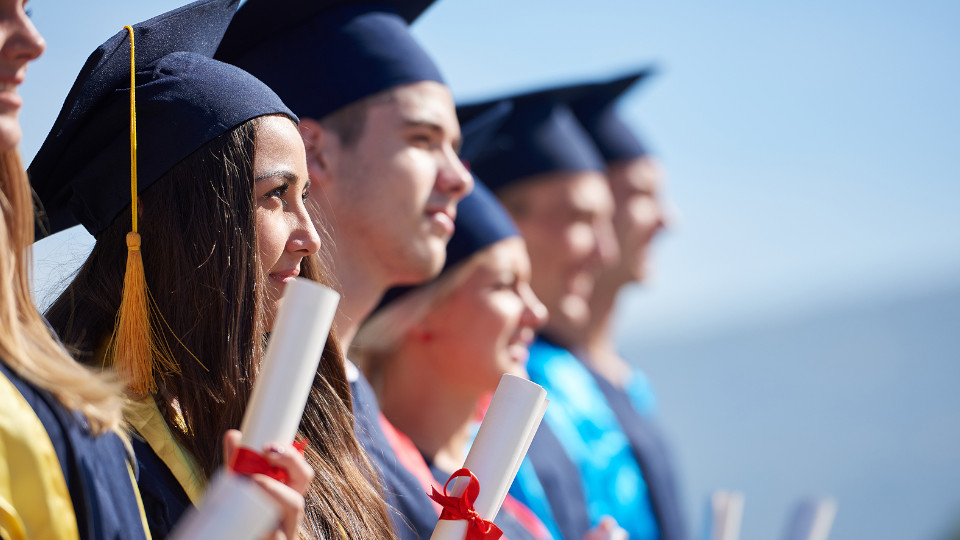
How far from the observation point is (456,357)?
3064 mm

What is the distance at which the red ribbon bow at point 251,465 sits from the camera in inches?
50.0

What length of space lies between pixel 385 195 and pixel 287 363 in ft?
3.99

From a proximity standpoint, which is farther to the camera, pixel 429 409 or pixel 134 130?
pixel 429 409

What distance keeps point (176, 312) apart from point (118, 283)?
0.39ft

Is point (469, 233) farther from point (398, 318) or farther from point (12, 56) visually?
point (12, 56)

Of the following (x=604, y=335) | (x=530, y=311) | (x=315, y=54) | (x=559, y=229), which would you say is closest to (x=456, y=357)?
(x=530, y=311)

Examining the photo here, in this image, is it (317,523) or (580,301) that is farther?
(580,301)

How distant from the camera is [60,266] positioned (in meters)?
1.91

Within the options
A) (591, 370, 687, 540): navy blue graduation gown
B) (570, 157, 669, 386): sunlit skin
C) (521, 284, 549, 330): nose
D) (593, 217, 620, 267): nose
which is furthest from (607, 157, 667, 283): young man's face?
(521, 284, 549, 330): nose

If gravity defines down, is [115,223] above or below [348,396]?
above

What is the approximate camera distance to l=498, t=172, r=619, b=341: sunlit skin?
4.28 metres

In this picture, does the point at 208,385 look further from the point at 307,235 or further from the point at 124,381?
the point at 307,235

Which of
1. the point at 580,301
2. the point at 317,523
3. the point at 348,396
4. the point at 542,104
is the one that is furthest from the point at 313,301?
the point at 580,301

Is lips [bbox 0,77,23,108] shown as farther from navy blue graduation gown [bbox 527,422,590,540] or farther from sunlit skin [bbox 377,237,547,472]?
navy blue graduation gown [bbox 527,422,590,540]
